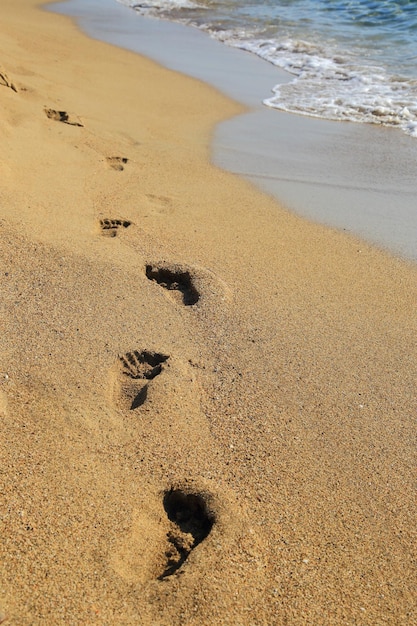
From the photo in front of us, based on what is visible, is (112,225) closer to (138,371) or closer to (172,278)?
(172,278)

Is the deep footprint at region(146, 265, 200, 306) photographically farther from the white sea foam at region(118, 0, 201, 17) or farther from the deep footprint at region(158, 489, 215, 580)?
the white sea foam at region(118, 0, 201, 17)

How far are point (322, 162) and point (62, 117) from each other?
234 centimetres

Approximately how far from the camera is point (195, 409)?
91.4 inches

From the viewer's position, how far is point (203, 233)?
367cm

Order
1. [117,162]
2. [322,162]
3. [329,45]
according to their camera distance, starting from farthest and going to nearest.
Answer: [329,45] < [322,162] < [117,162]

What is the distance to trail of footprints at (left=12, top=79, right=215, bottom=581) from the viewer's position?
1.84 meters

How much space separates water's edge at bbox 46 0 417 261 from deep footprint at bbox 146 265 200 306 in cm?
125

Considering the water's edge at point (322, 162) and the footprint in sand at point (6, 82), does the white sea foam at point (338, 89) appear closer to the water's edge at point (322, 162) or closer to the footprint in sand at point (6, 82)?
the water's edge at point (322, 162)

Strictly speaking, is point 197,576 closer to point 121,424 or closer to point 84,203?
point 121,424

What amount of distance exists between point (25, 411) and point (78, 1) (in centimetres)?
1281

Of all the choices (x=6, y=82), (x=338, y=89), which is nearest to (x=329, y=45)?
(x=338, y=89)

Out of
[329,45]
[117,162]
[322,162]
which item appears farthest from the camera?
[329,45]

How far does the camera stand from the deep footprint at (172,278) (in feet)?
10.3

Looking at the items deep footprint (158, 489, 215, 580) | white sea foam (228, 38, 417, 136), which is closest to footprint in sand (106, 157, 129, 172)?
white sea foam (228, 38, 417, 136)
